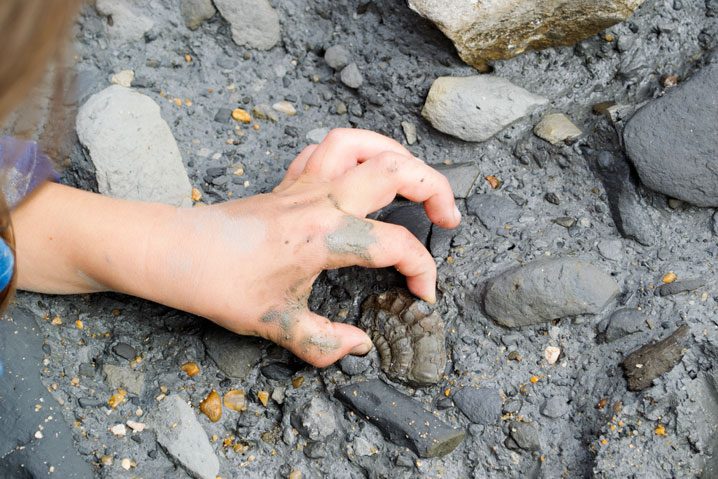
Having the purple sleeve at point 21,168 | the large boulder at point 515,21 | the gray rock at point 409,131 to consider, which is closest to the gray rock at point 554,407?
the gray rock at point 409,131

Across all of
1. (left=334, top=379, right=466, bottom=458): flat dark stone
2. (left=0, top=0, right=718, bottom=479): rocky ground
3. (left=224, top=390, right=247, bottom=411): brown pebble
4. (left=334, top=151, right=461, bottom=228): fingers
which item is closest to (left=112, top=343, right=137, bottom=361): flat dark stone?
(left=0, top=0, right=718, bottom=479): rocky ground

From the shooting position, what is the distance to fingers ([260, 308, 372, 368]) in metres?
1.36

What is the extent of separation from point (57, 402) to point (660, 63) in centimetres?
161

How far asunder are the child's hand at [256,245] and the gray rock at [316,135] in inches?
11.4

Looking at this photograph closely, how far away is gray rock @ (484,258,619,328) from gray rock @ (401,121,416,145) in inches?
19.2

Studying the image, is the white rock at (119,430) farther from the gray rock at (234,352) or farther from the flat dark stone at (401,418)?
the flat dark stone at (401,418)

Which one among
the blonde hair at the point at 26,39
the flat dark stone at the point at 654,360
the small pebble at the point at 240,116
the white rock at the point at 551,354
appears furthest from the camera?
the small pebble at the point at 240,116

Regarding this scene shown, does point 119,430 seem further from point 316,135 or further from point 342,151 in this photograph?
point 316,135

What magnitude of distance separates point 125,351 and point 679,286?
1255mm

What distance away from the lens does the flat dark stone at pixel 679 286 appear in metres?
1.39

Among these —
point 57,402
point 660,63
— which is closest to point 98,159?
point 57,402

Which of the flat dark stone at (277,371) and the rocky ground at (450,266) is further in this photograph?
the flat dark stone at (277,371)

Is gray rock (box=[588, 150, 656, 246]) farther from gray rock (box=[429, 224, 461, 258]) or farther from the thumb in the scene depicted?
the thumb

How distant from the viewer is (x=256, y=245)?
4.42 feet
